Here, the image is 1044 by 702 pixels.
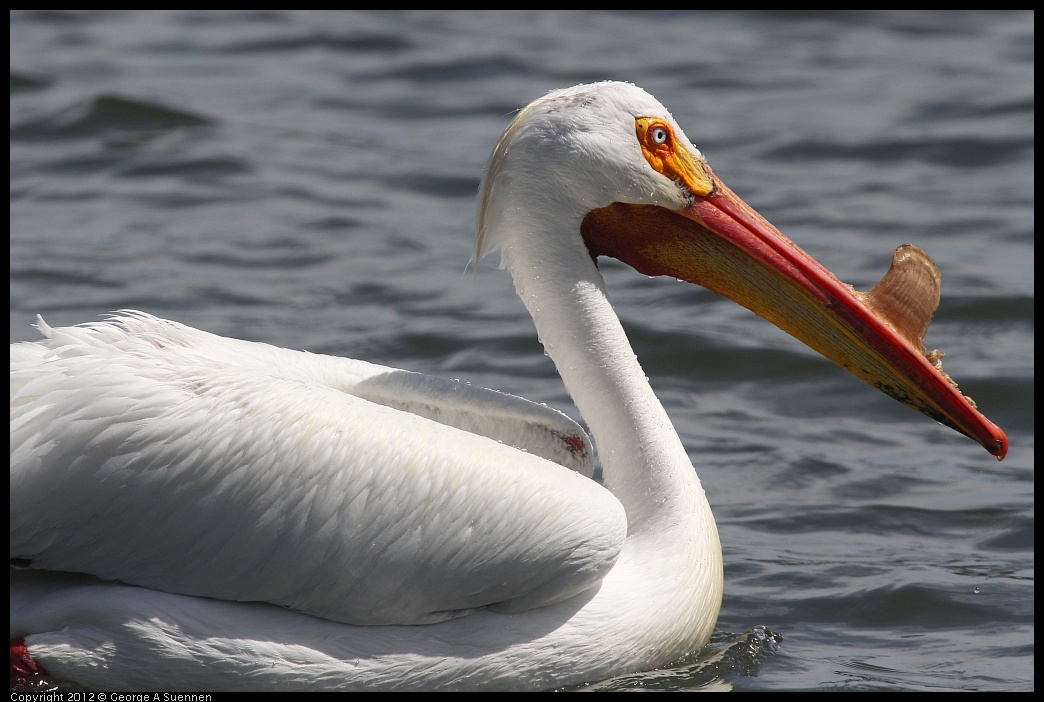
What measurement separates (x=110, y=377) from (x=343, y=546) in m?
0.70

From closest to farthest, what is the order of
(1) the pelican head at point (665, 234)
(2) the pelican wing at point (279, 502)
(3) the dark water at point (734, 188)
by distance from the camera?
1. (2) the pelican wing at point (279, 502)
2. (1) the pelican head at point (665, 234)
3. (3) the dark water at point (734, 188)

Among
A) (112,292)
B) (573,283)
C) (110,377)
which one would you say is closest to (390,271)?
(112,292)

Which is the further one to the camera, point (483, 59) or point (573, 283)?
point (483, 59)

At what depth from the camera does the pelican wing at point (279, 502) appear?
11.0ft

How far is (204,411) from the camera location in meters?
3.41

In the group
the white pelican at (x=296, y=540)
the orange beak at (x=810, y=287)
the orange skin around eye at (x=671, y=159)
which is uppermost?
the orange skin around eye at (x=671, y=159)

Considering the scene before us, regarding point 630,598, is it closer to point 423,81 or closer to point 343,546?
point 343,546

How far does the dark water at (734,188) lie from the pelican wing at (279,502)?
22.3 inches

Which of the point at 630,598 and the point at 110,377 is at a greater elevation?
the point at 110,377

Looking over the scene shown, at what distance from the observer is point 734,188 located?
28.7 ft

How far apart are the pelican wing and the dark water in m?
0.57

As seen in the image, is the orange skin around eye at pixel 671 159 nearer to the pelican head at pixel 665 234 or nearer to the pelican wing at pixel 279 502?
the pelican head at pixel 665 234

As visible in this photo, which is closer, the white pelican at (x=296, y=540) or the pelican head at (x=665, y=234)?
the white pelican at (x=296, y=540)

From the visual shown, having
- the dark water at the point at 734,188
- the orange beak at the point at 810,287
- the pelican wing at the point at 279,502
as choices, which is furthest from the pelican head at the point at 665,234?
the dark water at the point at 734,188
